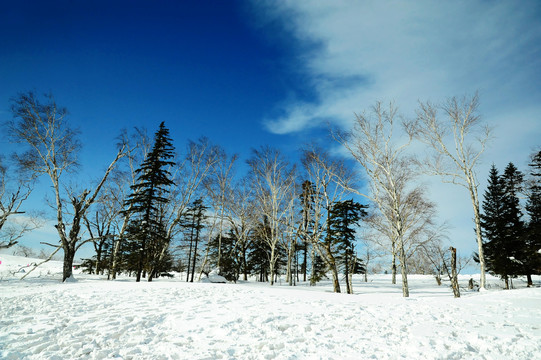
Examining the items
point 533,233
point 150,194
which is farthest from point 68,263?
point 533,233

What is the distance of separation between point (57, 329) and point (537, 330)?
34.0 feet

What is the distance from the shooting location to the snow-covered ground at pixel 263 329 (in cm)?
471

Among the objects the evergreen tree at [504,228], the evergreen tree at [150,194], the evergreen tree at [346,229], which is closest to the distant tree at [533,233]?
the evergreen tree at [504,228]

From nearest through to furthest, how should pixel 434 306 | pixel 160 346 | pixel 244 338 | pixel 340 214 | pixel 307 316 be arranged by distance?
pixel 160 346 → pixel 244 338 → pixel 307 316 → pixel 434 306 → pixel 340 214

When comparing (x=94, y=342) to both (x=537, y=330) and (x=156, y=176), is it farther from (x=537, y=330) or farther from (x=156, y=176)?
(x=156, y=176)

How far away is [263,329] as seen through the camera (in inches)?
229

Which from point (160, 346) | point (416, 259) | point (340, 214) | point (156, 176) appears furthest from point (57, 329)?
point (416, 259)

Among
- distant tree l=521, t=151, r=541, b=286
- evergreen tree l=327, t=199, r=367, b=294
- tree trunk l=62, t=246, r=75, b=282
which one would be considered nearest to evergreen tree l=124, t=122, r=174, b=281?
tree trunk l=62, t=246, r=75, b=282

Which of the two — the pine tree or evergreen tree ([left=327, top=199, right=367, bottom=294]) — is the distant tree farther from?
evergreen tree ([left=327, top=199, right=367, bottom=294])

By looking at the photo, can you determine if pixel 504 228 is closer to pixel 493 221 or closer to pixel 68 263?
pixel 493 221

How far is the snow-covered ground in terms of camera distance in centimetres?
471

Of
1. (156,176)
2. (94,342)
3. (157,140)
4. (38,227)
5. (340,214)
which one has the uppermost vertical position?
(157,140)

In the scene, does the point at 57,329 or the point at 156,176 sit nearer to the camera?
the point at 57,329

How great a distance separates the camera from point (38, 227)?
70.7 feet
